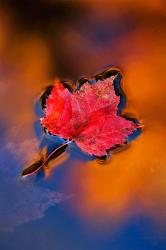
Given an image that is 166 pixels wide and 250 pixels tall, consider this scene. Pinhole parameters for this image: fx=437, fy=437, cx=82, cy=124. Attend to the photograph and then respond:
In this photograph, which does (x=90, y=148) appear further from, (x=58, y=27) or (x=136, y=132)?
(x=58, y=27)

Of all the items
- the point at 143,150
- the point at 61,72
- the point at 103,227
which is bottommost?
the point at 103,227

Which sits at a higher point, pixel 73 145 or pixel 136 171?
pixel 73 145

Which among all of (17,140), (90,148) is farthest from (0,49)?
(90,148)
